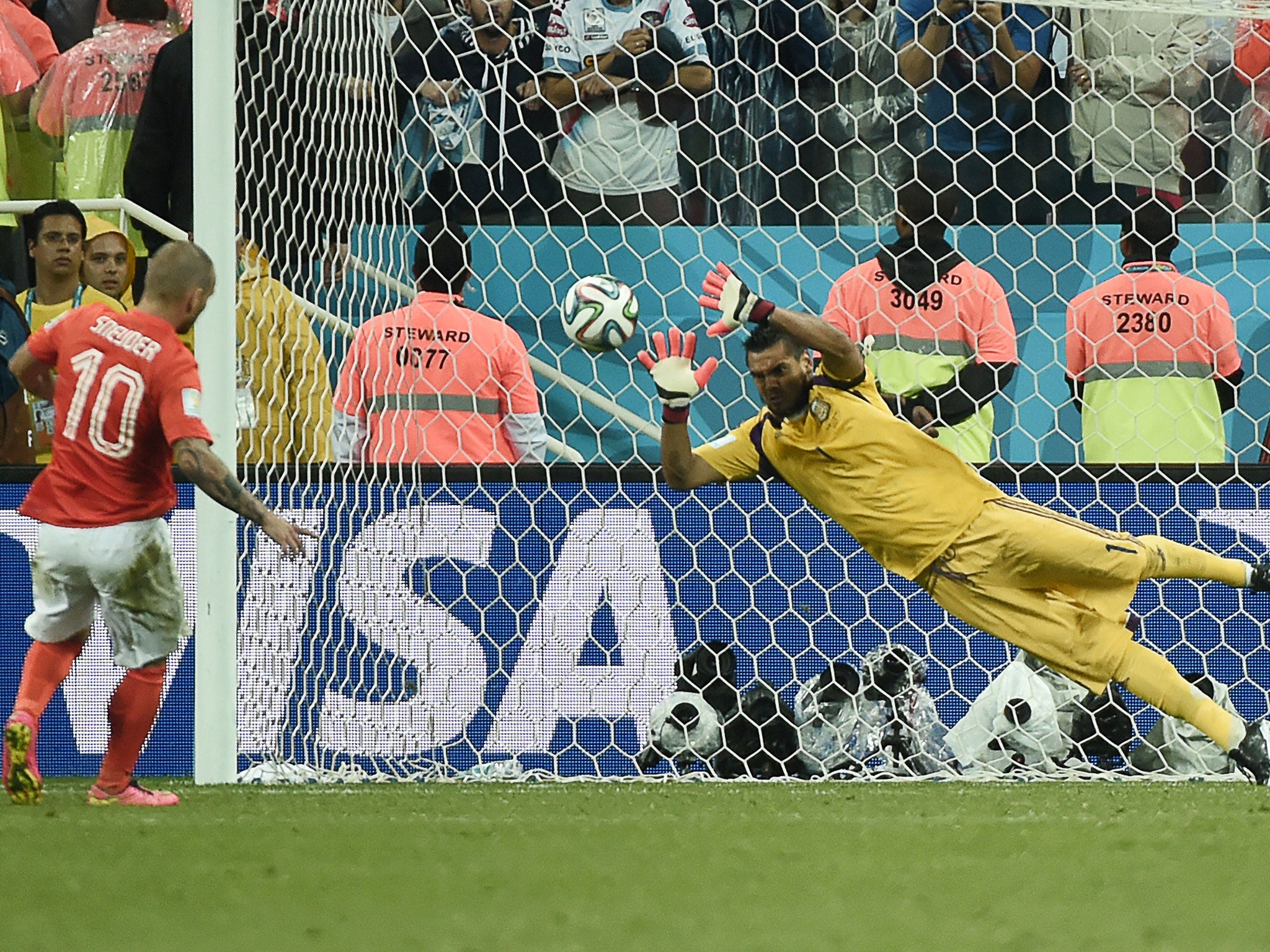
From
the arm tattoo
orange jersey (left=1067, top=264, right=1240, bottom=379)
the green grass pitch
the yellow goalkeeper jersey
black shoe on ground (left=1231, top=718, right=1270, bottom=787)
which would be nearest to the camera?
the green grass pitch

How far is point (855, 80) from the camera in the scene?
22.8ft

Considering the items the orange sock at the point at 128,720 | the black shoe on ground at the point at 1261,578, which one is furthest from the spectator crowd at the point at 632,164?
the orange sock at the point at 128,720

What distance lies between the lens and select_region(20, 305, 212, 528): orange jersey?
4.19 m

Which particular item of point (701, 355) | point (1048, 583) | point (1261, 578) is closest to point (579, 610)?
point (1048, 583)

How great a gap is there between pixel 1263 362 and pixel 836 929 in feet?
18.2

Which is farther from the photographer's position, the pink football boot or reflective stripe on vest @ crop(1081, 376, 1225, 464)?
reflective stripe on vest @ crop(1081, 376, 1225, 464)

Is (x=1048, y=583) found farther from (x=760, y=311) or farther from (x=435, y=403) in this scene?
(x=435, y=403)

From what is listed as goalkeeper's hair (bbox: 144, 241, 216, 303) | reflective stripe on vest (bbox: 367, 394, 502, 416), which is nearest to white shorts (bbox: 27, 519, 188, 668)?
goalkeeper's hair (bbox: 144, 241, 216, 303)

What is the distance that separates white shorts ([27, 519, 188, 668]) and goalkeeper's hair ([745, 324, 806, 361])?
5.57 ft

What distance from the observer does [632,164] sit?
675 cm

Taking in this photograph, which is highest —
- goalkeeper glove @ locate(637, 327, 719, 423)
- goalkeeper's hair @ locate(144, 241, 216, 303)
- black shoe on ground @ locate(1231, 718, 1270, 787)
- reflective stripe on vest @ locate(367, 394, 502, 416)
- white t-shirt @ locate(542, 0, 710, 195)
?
Result: white t-shirt @ locate(542, 0, 710, 195)

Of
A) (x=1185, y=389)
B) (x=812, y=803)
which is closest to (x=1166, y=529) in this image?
(x=1185, y=389)

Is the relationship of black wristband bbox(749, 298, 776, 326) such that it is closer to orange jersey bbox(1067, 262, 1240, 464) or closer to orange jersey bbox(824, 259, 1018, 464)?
orange jersey bbox(824, 259, 1018, 464)

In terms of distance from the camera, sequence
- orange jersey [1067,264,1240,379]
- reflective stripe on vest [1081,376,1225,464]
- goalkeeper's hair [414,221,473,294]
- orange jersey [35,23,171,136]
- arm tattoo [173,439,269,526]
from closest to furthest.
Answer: arm tattoo [173,439,269,526] < reflective stripe on vest [1081,376,1225,464] < goalkeeper's hair [414,221,473,294] < orange jersey [1067,264,1240,379] < orange jersey [35,23,171,136]
